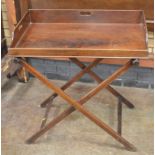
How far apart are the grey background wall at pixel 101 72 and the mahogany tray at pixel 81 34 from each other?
0.67 m

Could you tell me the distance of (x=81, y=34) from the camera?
1569mm

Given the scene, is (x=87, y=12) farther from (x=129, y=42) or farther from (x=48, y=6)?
(x=48, y=6)

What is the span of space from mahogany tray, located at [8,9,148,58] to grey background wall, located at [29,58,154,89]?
67 centimetres

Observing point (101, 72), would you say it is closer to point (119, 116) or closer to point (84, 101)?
point (119, 116)

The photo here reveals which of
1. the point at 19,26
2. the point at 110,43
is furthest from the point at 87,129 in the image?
the point at 19,26

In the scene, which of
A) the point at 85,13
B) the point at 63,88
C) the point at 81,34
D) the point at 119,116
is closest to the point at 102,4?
the point at 85,13

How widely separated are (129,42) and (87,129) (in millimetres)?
671

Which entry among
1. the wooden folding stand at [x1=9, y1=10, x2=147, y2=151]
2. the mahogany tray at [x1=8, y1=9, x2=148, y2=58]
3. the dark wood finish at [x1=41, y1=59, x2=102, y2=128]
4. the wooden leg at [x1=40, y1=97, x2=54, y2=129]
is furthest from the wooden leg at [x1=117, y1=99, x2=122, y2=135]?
the mahogany tray at [x1=8, y1=9, x2=148, y2=58]

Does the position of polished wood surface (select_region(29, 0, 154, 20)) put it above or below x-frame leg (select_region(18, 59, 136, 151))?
above

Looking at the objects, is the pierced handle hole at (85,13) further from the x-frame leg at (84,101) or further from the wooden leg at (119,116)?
the wooden leg at (119,116)

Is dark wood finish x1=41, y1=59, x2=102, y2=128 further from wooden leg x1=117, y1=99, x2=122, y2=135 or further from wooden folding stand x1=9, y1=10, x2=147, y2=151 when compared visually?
wooden leg x1=117, y1=99, x2=122, y2=135

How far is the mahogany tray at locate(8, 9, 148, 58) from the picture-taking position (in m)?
1.37

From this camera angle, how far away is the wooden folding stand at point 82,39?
1.37 meters

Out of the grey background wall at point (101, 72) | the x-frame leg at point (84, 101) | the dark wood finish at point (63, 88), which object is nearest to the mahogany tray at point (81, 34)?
the x-frame leg at point (84, 101)
